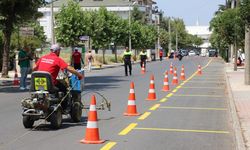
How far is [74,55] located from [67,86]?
695 inches

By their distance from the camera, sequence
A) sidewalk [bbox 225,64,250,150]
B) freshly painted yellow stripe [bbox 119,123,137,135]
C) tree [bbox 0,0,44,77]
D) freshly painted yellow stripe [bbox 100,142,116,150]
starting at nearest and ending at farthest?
freshly painted yellow stripe [bbox 100,142,116,150] < sidewalk [bbox 225,64,250,150] < freshly painted yellow stripe [bbox 119,123,137,135] < tree [bbox 0,0,44,77]

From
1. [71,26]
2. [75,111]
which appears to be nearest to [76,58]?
[75,111]

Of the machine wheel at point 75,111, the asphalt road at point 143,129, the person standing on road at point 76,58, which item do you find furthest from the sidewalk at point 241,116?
the person standing on road at point 76,58

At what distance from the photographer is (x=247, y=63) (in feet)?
82.5

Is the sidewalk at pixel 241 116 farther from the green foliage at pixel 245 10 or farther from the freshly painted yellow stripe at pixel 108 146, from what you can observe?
the green foliage at pixel 245 10

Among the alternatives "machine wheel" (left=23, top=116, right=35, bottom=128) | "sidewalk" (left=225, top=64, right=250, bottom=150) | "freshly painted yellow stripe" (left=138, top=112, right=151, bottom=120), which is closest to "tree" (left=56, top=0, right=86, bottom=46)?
"sidewalk" (left=225, top=64, right=250, bottom=150)

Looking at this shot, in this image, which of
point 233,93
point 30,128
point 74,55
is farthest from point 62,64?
point 74,55

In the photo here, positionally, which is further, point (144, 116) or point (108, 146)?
point (144, 116)

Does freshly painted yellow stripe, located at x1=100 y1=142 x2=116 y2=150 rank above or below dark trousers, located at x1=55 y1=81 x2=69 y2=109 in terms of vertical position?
below

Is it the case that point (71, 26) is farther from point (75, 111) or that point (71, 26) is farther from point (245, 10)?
point (75, 111)

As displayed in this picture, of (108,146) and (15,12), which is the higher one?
(15,12)

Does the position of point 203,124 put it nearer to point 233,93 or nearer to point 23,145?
point 23,145

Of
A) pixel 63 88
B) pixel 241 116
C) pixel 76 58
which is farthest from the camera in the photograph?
pixel 76 58

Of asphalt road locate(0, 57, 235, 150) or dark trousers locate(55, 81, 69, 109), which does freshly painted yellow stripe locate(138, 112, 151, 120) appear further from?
dark trousers locate(55, 81, 69, 109)
